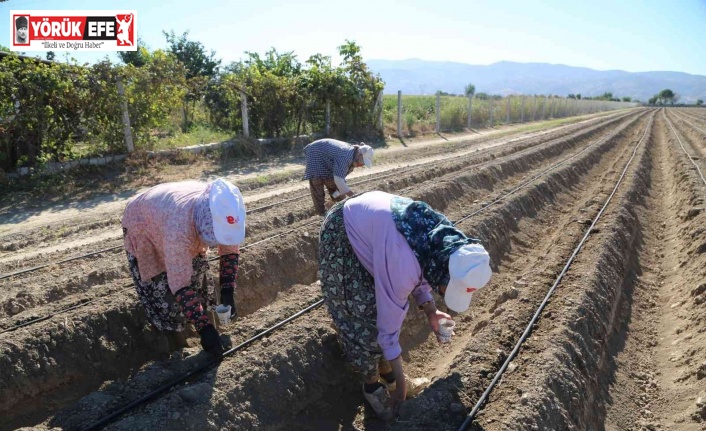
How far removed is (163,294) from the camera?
11.2 ft

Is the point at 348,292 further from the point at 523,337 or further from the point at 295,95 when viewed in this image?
the point at 295,95

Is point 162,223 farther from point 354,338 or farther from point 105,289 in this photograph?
point 105,289

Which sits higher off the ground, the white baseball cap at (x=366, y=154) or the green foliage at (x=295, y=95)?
the green foliage at (x=295, y=95)

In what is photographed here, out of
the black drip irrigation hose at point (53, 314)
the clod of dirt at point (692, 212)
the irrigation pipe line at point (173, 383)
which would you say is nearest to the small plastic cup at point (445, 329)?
the irrigation pipe line at point (173, 383)

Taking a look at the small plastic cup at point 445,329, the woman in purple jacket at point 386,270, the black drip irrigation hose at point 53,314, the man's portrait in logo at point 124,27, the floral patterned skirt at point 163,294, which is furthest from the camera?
the man's portrait in logo at point 124,27

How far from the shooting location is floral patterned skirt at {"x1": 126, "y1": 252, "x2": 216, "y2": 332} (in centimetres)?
336

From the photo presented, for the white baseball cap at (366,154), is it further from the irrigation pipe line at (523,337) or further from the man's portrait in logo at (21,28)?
the man's portrait in logo at (21,28)

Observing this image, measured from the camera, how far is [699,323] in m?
4.61

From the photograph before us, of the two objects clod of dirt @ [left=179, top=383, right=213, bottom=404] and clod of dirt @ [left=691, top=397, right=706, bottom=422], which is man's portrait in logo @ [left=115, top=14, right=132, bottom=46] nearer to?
clod of dirt @ [left=179, top=383, right=213, bottom=404]

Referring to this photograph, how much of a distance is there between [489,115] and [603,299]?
2438 cm

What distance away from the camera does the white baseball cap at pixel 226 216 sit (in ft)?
8.87

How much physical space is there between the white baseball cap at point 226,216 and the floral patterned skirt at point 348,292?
53 cm

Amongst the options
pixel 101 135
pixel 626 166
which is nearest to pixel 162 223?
pixel 101 135

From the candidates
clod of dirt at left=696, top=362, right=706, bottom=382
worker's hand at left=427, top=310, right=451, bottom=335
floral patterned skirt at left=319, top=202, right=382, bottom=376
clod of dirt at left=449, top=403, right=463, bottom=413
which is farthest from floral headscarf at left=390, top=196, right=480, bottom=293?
clod of dirt at left=696, top=362, right=706, bottom=382
